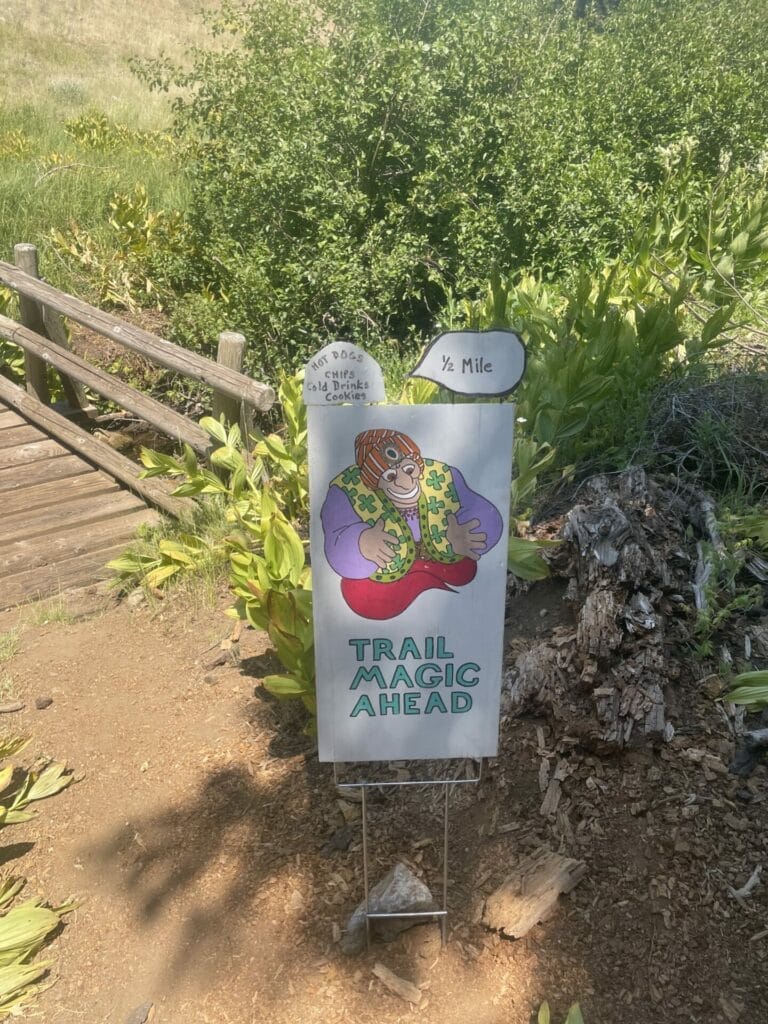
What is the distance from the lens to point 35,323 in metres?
6.09

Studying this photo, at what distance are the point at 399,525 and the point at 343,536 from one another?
0.42 feet

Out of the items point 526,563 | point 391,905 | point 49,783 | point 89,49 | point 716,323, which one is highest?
point 89,49

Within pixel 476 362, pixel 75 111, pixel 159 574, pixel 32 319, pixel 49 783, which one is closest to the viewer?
pixel 476 362

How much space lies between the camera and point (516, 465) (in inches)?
132

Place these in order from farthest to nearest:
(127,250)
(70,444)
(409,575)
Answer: (127,250), (70,444), (409,575)

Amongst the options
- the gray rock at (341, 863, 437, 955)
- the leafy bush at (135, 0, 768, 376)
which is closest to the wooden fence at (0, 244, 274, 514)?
the leafy bush at (135, 0, 768, 376)

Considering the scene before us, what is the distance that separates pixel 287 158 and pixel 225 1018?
5.44 meters

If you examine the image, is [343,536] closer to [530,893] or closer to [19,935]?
[530,893]

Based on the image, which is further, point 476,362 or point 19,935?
point 19,935

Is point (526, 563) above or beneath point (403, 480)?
beneath

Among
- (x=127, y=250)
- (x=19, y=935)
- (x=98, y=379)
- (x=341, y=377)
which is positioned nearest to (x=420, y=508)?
(x=341, y=377)

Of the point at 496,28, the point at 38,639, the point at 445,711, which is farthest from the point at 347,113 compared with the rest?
the point at 445,711

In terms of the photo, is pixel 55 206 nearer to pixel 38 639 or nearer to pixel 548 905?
pixel 38 639

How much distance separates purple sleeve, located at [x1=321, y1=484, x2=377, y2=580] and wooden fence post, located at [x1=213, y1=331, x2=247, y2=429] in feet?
8.02
